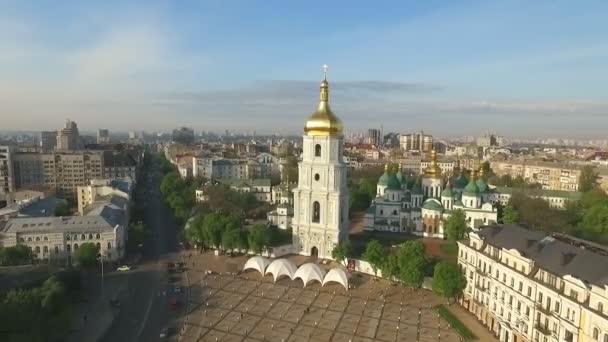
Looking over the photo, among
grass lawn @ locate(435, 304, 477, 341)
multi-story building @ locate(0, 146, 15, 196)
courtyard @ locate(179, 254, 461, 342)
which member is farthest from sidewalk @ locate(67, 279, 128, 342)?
multi-story building @ locate(0, 146, 15, 196)

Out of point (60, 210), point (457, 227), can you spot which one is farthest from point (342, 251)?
point (60, 210)

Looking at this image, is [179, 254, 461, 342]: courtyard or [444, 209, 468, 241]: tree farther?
[444, 209, 468, 241]: tree

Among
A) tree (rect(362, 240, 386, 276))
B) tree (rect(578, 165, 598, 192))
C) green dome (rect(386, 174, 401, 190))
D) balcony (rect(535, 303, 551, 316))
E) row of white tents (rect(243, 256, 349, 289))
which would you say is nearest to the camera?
balcony (rect(535, 303, 551, 316))

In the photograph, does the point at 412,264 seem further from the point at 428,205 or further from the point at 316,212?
the point at 428,205

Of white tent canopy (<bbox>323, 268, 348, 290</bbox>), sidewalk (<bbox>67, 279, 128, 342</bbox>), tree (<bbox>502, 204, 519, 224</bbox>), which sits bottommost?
sidewalk (<bbox>67, 279, 128, 342</bbox>)

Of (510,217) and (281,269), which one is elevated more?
(510,217)

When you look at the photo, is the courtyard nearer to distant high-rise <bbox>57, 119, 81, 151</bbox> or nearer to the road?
the road

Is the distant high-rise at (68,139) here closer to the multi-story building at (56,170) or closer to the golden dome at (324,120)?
the multi-story building at (56,170)
